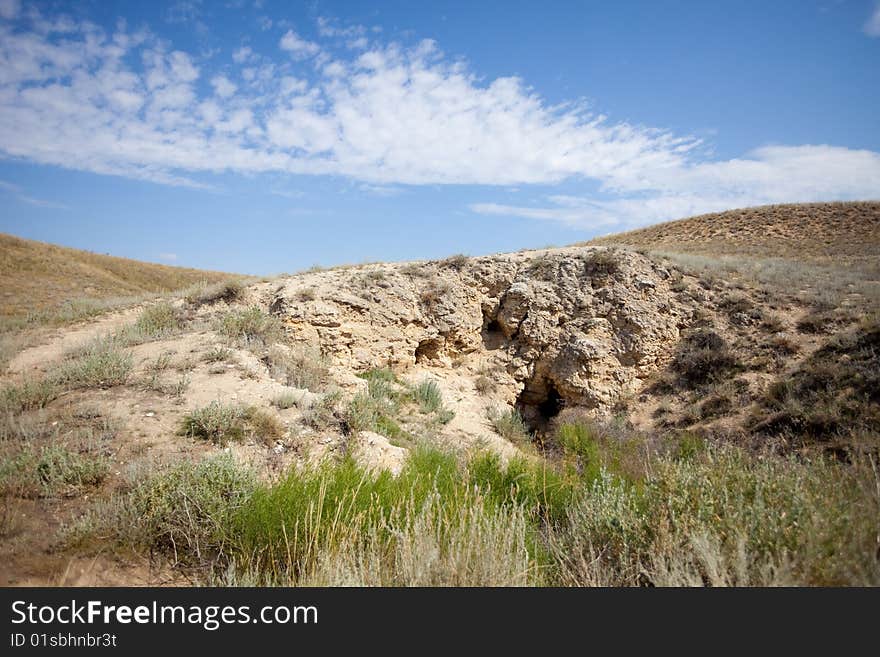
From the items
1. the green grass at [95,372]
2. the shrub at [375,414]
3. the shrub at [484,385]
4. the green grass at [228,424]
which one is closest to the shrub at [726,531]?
the shrub at [375,414]

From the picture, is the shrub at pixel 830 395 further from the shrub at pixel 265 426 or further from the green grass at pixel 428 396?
the shrub at pixel 265 426

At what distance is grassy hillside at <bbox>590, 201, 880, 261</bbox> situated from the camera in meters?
25.5

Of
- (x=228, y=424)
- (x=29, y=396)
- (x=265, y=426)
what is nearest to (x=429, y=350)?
(x=265, y=426)

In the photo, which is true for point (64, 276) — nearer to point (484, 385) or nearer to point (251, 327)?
point (251, 327)

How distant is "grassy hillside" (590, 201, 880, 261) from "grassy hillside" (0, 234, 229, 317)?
103ft

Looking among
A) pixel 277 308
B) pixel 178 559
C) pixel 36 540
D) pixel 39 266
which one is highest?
pixel 39 266

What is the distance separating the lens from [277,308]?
10.2m

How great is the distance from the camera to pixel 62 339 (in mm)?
9656

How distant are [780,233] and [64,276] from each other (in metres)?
48.4

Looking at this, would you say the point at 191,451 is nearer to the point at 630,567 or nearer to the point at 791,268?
the point at 630,567

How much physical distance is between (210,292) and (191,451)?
7.82 m

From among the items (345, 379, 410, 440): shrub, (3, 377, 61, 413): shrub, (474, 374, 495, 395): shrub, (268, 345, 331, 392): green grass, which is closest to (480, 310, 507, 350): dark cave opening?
(474, 374, 495, 395): shrub

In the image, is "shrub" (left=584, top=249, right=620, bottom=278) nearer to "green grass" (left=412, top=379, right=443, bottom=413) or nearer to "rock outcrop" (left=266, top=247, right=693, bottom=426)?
"rock outcrop" (left=266, top=247, right=693, bottom=426)
